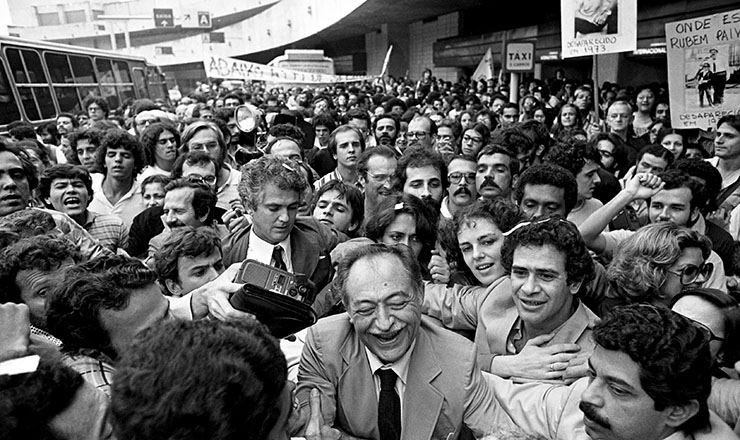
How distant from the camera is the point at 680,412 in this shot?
1706 millimetres

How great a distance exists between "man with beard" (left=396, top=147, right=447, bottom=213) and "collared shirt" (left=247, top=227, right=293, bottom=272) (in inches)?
45.0

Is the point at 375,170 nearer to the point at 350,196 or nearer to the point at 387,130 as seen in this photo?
the point at 350,196

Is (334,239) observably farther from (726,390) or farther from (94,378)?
(726,390)

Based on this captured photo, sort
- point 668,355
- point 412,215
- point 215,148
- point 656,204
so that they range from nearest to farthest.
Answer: point 668,355
point 412,215
point 656,204
point 215,148

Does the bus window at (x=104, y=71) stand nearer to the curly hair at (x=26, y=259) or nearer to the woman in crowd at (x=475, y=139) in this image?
the woman in crowd at (x=475, y=139)

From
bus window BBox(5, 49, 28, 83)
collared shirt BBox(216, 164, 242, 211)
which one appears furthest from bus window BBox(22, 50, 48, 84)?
collared shirt BBox(216, 164, 242, 211)

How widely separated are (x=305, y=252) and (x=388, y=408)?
145 centimetres

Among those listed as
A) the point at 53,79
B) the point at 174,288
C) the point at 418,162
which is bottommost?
the point at 174,288

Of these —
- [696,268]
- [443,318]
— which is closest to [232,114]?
[443,318]

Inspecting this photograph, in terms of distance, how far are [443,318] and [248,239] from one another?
1.27m

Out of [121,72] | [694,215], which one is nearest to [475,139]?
[694,215]

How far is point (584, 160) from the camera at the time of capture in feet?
13.9

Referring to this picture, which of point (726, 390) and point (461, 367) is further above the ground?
point (461, 367)

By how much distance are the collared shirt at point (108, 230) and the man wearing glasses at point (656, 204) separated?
3169 mm
